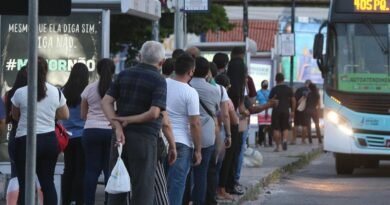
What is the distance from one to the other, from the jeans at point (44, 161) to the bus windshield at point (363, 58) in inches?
396

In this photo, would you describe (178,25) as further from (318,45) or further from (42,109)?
(42,109)

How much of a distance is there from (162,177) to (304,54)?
151ft

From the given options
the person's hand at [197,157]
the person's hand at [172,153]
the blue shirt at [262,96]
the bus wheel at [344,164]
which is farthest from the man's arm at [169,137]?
the blue shirt at [262,96]

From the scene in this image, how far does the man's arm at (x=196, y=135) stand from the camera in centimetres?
984

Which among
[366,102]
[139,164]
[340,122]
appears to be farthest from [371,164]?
[139,164]

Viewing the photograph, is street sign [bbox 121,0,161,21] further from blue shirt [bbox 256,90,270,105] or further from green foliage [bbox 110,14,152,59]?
green foliage [bbox 110,14,152,59]

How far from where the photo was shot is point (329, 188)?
16859mm

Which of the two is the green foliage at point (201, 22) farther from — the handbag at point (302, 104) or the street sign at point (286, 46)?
the handbag at point (302, 104)

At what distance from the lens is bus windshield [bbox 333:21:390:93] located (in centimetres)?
1866

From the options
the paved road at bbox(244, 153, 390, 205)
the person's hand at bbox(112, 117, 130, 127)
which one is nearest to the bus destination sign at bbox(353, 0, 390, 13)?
the paved road at bbox(244, 153, 390, 205)

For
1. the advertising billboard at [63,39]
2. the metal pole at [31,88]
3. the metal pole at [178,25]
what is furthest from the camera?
the metal pole at [178,25]

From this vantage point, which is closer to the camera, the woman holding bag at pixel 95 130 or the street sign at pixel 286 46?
the woman holding bag at pixel 95 130

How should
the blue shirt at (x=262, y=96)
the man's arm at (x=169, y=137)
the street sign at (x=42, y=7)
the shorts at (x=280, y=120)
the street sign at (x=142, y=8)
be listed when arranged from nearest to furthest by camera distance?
the street sign at (x=42, y=7)
the man's arm at (x=169, y=137)
the street sign at (x=142, y=8)
the shorts at (x=280, y=120)
the blue shirt at (x=262, y=96)

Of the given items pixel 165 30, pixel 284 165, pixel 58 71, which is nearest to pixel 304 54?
pixel 165 30
